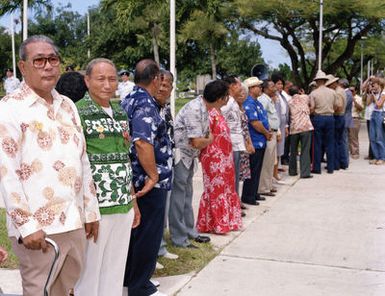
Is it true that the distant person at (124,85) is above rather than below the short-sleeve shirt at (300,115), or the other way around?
above

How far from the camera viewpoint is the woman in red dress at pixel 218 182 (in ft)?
18.9

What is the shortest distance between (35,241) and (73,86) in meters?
1.53

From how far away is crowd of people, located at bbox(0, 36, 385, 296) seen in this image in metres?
2.61

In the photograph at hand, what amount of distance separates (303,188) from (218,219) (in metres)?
3.10

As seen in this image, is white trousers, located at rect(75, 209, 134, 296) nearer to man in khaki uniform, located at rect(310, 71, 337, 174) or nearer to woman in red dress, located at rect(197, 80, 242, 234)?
woman in red dress, located at rect(197, 80, 242, 234)

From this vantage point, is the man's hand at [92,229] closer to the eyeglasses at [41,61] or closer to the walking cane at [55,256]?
the walking cane at [55,256]

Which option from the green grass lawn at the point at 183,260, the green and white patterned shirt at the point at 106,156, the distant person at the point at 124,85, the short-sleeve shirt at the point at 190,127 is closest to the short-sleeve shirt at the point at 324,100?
the short-sleeve shirt at the point at 190,127

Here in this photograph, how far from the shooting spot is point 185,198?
5.43 meters

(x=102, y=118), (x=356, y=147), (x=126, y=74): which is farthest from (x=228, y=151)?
(x=126, y=74)

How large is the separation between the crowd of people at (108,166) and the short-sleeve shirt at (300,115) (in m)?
2.46

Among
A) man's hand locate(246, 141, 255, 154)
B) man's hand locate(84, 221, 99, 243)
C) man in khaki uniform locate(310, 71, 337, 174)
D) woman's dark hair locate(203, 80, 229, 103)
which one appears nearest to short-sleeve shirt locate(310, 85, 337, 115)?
man in khaki uniform locate(310, 71, 337, 174)

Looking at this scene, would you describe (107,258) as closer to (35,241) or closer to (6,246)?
(35,241)

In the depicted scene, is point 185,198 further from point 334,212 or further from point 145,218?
point 334,212

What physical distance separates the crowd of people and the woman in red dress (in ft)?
0.04
